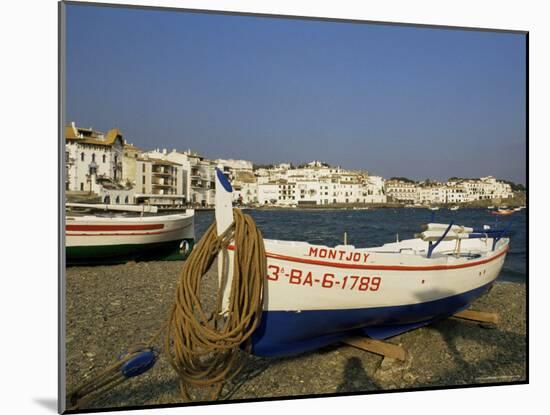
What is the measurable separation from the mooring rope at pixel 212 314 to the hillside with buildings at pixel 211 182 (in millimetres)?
290

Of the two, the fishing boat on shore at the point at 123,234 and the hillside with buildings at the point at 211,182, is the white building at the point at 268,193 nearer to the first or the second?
the hillside with buildings at the point at 211,182

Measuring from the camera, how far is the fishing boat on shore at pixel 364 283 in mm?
2613

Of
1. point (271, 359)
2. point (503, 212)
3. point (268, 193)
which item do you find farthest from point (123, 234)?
point (503, 212)

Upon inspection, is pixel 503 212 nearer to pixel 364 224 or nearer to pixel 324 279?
pixel 364 224

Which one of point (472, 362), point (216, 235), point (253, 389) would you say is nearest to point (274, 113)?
point (216, 235)

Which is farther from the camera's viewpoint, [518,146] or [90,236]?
[518,146]

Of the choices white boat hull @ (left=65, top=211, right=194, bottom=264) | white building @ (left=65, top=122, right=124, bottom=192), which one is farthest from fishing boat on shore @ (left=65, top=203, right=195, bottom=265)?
white building @ (left=65, top=122, right=124, bottom=192)

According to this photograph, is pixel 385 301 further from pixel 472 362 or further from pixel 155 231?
pixel 155 231

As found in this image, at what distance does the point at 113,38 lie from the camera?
2.62 m

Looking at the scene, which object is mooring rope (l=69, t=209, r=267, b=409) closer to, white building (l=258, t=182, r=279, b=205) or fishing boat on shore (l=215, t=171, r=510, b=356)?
fishing boat on shore (l=215, t=171, r=510, b=356)

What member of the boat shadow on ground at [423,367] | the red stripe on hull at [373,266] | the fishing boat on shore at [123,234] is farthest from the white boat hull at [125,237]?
the boat shadow on ground at [423,367]

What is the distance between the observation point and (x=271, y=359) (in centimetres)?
296

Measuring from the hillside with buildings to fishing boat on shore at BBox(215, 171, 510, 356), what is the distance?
0.20m

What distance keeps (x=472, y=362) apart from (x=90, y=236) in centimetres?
235
